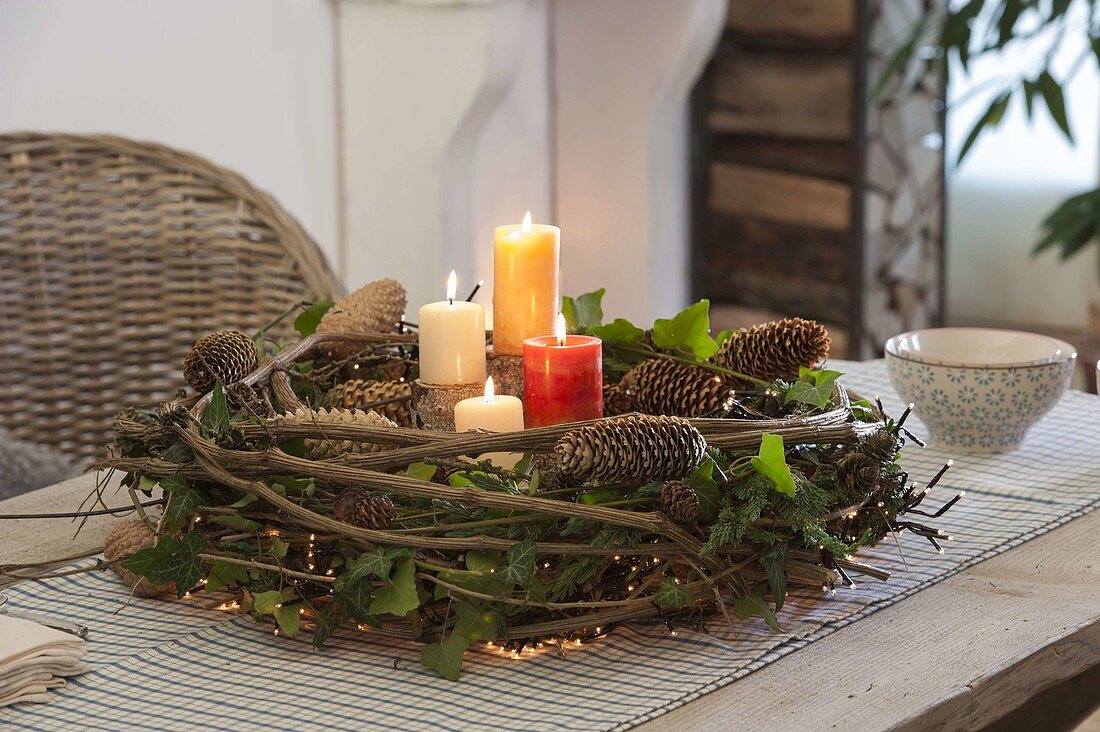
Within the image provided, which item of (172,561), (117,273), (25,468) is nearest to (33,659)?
(172,561)

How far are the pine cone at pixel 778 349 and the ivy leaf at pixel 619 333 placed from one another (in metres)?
0.08

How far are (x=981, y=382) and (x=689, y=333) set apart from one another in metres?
0.26

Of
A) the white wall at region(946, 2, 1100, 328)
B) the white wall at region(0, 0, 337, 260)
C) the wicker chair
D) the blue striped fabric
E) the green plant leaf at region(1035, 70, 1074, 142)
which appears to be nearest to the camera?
the blue striped fabric

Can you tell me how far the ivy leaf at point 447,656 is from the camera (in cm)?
68


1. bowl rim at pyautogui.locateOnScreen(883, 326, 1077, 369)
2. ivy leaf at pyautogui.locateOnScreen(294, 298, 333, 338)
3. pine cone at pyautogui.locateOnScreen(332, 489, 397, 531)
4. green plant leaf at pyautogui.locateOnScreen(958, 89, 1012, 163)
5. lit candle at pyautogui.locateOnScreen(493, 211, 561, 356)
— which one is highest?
green plant leaf at pyautogui.locateOnScreen(958, 89, 1012, 163)

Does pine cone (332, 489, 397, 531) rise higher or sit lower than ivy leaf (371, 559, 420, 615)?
higher

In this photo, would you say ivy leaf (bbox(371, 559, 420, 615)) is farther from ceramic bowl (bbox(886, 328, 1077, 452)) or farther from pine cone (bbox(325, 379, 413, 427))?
ceramic bowl (bbox(886, 328, 1077, 452))

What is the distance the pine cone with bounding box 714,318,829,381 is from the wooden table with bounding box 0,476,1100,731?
17 centimetres

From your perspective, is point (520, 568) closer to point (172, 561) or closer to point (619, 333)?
point (172, 561)

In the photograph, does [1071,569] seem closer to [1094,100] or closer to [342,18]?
[342,18]

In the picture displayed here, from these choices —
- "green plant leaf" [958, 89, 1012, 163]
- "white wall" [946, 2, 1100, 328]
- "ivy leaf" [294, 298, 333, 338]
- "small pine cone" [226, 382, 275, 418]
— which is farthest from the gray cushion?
"white wall" [946, 2, 1100, 328]

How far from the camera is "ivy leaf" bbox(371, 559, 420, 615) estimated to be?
0.67m

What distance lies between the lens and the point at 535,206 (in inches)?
104

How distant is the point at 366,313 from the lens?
38.0 inches
